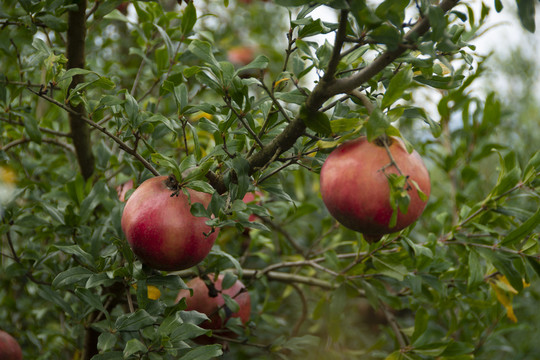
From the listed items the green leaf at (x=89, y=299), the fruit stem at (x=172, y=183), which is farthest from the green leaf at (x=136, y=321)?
the fruit stem at (x=172, y=183)

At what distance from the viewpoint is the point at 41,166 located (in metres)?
1.64

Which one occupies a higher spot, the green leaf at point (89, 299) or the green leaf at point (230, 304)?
the green leaf at point (89, 299)

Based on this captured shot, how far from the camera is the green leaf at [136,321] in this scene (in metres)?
0.88

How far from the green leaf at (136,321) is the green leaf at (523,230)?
2.71 feet

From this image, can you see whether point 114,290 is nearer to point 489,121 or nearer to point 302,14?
point 302,14

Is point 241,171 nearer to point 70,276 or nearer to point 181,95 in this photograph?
point 181,95

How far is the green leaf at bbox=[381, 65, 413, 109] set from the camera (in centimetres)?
72

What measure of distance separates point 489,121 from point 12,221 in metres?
1.65

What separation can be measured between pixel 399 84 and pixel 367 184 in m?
0.16

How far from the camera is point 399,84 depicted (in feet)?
2.37

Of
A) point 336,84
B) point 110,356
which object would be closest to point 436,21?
point 336,84

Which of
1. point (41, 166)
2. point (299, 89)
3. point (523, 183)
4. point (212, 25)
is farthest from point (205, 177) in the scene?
point (212, 25)

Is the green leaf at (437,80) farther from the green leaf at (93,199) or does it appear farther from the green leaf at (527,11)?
the green leaf at (93,199)

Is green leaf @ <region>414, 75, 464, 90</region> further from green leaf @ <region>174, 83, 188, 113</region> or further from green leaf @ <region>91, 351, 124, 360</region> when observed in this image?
green leaf @ <region>91, 351, 124, 360</region>
